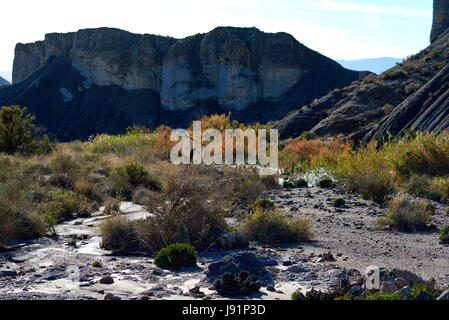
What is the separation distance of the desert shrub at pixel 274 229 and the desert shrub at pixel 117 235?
163cm

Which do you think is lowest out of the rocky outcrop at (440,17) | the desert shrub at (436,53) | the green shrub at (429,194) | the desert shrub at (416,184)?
the green shrub at (429,194)

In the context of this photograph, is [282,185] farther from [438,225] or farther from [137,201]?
[438,225]

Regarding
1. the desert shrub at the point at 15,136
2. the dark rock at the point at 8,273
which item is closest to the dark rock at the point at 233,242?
the dark rock at the point at 8,273

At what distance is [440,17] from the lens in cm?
4081

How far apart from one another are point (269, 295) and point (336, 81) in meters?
46.2

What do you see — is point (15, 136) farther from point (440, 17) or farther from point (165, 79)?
point (165, 79)

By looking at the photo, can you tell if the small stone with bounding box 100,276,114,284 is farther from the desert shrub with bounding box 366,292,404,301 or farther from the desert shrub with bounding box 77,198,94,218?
the desert shrub with bounding box 77,198,94,218

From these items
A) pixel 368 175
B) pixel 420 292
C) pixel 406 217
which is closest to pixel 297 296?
pixel 420 292

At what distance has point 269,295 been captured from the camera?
443 cm

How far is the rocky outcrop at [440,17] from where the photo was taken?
132ft

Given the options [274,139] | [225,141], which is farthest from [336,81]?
[225,141]

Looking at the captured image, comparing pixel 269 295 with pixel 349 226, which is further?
pixel 349 226

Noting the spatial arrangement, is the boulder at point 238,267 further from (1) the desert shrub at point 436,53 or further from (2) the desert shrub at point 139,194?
(1) the desert shrub at point 436,53

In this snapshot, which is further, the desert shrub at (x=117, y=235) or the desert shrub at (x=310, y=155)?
the desert shrub at (x=310, y=155)
